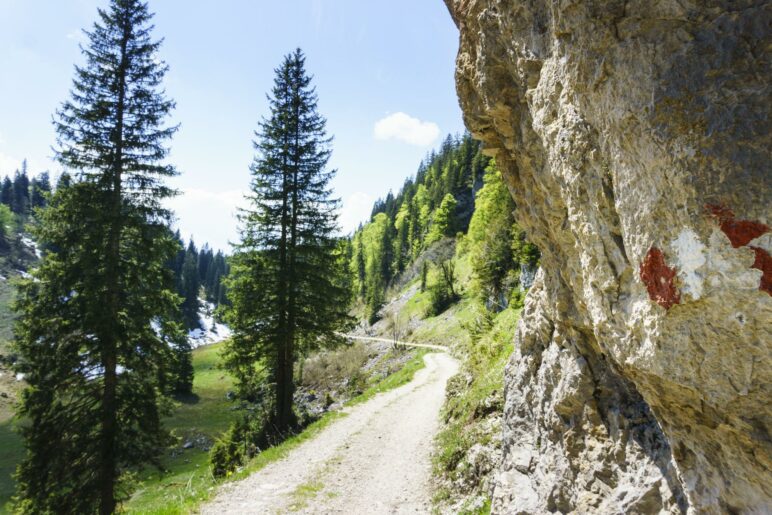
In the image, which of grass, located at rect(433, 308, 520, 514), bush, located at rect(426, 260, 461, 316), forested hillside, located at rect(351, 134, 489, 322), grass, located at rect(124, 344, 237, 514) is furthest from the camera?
forested hillside, located at rect(351, 134, 489, 322)

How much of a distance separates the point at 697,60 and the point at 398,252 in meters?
99.4

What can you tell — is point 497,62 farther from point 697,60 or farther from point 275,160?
point 275,160

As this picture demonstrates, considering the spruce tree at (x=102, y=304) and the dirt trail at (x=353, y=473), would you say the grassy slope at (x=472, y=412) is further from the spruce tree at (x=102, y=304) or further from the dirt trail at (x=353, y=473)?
the spruce tree at (x=102, y=304)

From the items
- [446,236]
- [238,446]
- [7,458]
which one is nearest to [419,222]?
[446,236]

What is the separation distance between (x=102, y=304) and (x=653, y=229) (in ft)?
43.3

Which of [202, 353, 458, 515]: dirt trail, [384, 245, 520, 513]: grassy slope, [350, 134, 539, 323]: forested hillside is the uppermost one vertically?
[350, 134, 539, 323]: forested hillside

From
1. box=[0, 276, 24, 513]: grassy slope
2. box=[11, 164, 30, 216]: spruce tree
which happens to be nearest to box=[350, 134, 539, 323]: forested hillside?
box=[0, 276, 24, 513]: grassy slope

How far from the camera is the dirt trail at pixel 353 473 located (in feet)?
28.8

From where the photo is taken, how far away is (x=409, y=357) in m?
32.1

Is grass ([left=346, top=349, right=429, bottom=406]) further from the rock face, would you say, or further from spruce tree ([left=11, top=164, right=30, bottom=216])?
spruce tree ([left=11, top=164, right=30, bottom=216])

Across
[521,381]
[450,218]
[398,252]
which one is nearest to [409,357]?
[521,381]

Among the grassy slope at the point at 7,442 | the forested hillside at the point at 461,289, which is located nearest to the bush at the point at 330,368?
the forested hillside at the point at 461,289

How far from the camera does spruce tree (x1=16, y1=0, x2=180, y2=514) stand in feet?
36.2

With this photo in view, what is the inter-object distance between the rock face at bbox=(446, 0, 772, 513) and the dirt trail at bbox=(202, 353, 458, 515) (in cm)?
537
